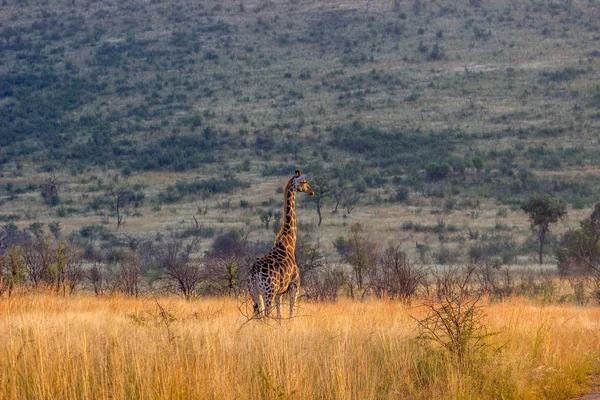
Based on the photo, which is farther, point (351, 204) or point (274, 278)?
point (351, 204)

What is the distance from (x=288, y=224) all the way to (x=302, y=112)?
4953 centimetres

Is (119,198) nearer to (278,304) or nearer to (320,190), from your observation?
(320,190)

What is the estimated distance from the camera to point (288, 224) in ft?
35.0

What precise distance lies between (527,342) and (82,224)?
32.4 meters

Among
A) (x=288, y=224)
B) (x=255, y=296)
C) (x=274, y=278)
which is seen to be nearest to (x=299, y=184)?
(x=288, y=224)

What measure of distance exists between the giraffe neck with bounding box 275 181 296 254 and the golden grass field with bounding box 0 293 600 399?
109 cm

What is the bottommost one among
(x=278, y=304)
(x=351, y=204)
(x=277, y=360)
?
(x=351, y=204)

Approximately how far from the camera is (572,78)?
60.8m

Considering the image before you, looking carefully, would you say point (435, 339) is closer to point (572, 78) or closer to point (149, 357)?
point (149, 357)

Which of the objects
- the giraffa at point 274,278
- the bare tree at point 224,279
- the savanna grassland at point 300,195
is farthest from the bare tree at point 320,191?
the giraffa at point 274,278

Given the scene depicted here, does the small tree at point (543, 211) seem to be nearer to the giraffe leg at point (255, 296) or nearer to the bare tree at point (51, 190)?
the giraffe leg at point (255, 296)

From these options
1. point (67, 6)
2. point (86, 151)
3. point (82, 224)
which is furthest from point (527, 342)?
point (67, 6)

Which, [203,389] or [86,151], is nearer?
[203,389]

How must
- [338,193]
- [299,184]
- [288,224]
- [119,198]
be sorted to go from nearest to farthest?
1. [288,224]
2. [299,184]
3. [338,193]
4. [119,198]
